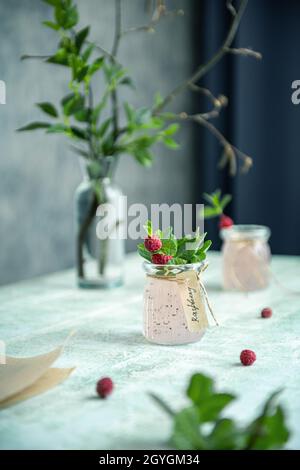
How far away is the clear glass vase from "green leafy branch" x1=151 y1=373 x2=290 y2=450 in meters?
0.91

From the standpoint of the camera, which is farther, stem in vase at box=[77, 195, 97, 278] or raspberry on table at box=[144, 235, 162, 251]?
stem in vase at box=[77, 195, 97, 278]

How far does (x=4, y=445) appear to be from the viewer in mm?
774

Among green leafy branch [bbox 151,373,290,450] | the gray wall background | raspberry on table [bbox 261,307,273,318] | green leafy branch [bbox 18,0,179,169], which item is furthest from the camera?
the gray wall background

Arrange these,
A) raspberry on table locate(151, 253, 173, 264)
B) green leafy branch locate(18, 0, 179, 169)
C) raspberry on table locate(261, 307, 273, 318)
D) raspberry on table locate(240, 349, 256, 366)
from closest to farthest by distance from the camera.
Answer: raspberry on table locate(240, 349, 256, 366) → raspberry on table locate(151, 253, 173, 264) → raspberry on table locate(261, 307, 273, 318) → green leafy branch locate(18, 0, 179, 169)

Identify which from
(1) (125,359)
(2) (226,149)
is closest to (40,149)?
(2) (226,149)

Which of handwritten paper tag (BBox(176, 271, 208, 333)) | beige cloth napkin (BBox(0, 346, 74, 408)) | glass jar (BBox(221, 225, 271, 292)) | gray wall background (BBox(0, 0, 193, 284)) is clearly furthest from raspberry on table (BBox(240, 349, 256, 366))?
gray wall background (BBox(0, 0, 193, 284))

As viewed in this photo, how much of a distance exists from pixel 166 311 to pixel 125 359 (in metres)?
0.11

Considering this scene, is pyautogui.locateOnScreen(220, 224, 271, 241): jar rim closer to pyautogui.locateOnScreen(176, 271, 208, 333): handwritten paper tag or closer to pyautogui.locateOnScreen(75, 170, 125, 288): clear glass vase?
pyautogui.locateOnScreen(75, 170, 125, 288): clear glass vase

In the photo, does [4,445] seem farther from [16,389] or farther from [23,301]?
[23,301]

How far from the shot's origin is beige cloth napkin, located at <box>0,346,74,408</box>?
894 millimetres

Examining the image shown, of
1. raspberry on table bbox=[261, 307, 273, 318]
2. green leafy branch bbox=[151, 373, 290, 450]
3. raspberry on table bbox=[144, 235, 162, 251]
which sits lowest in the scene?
raspberry on table bbox=[261, 307, 273, 318]

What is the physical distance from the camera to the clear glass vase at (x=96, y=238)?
1646 mm

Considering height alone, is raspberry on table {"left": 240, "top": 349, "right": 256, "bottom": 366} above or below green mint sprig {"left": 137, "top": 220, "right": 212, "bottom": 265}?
below

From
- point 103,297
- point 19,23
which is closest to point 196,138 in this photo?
point 19,23
